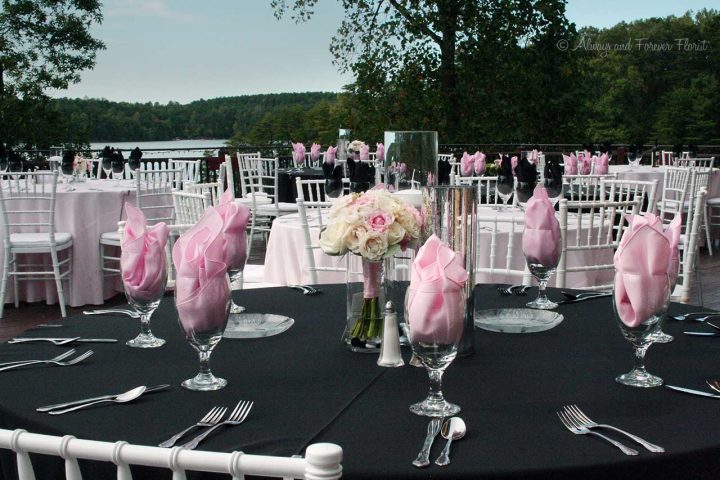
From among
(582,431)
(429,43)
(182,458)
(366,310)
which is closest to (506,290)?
A: (366,310)

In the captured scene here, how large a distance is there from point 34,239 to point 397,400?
14.7 feet

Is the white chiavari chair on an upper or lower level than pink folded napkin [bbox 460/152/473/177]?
lower

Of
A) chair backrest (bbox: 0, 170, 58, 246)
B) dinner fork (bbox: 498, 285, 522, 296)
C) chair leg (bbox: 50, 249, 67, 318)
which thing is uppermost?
dinner fork (bbox: 498, 285, 522, 296)

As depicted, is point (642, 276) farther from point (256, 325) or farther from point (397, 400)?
point (256, 325)

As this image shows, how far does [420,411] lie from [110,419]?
0.49m

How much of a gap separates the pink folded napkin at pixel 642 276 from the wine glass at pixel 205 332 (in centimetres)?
70

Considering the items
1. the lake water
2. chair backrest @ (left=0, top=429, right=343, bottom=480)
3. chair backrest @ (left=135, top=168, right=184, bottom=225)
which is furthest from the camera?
the lake water

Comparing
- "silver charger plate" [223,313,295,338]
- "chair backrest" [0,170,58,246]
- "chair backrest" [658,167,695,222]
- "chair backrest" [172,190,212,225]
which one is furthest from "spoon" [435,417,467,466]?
"chair backrest" [658,167,695,222]

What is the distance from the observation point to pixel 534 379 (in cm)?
140

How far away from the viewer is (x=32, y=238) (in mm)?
5223

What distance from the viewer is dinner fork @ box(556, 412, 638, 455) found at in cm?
107

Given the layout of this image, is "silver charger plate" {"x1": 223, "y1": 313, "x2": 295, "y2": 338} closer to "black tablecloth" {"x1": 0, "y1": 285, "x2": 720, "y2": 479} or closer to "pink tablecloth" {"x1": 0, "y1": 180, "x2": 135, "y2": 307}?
"black tablecloth" {"x1": 0, "y1": 285, "x2": 720, "y2": 479}

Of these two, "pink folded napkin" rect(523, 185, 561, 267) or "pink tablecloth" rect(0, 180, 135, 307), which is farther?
"pink tablecloth" rect(0, 180, 135, 307)

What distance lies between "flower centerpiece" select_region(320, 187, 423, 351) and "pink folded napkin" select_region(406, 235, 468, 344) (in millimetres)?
375
